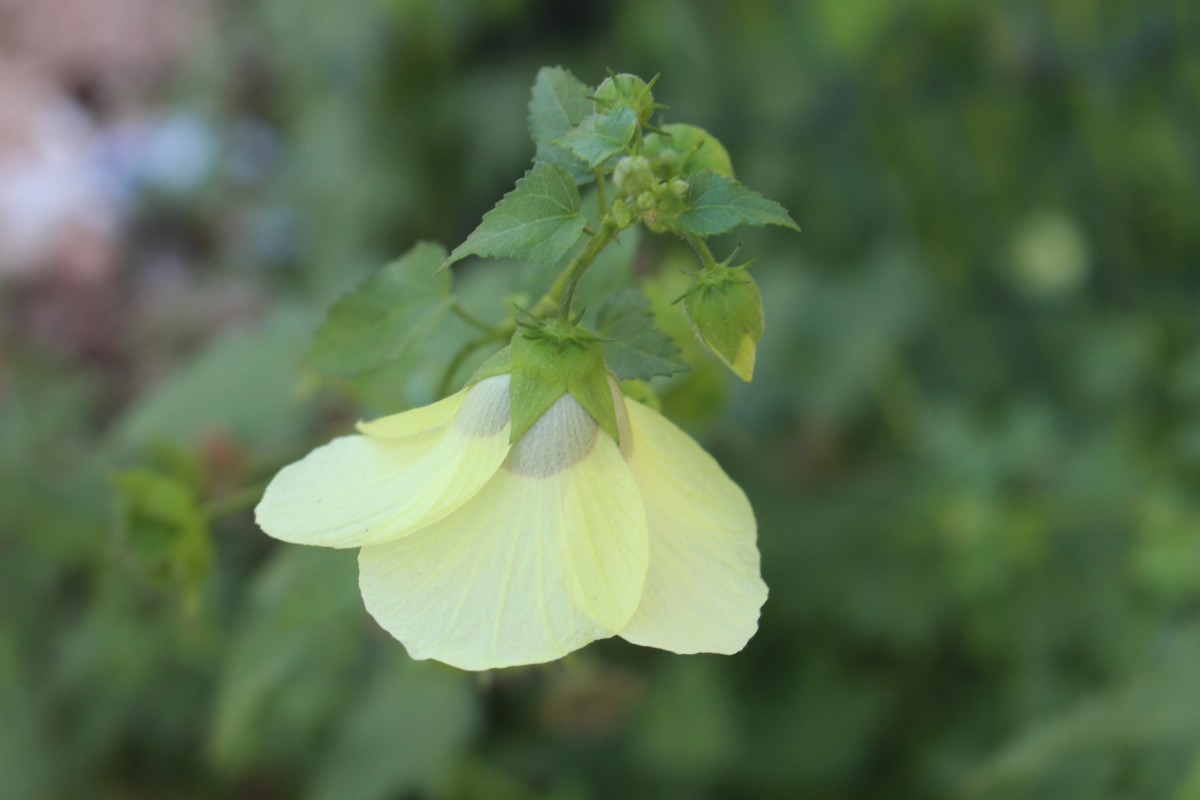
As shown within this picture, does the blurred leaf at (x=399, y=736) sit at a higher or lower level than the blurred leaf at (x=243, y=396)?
lower

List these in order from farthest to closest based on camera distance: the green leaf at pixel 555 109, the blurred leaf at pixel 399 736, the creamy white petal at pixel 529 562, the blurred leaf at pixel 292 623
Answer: the blurred leaf at pixel 399 736, the blurred leaf at pixel 292 623, the green leaf at pixel 555 109, the creamy white petal at pixel 529 562

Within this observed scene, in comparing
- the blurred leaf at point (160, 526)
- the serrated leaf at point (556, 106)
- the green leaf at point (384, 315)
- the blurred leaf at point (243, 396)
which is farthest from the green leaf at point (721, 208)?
the blurred leaf at point (243, 396)

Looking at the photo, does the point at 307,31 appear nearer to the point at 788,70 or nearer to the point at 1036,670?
the point at 788,70

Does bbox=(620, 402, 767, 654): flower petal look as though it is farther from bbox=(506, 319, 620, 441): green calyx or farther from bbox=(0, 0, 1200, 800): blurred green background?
bbox=(0, 0, 1200, 800): blurred green background

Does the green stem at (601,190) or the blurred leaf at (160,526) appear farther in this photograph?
the blurred leaf at (160,526)

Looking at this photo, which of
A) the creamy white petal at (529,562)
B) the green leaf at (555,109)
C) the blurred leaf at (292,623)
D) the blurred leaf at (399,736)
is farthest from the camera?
the blurred leaf at (399,736)

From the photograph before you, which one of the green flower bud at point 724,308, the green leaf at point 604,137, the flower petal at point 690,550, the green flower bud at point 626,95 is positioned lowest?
the flower petal at point 690,550

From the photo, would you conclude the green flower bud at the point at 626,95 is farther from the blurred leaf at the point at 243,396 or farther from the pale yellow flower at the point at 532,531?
the blurred leaf at the point at 243,396

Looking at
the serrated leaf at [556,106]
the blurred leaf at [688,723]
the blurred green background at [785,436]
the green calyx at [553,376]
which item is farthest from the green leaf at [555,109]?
the blurred leaf at [688,723]
